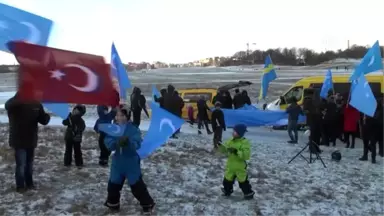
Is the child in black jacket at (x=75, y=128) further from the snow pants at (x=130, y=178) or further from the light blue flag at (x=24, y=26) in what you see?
the light blue flag at (x=24, y=26)

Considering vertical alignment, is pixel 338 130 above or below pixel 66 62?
below

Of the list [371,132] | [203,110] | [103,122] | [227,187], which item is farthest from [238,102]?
[227,187]

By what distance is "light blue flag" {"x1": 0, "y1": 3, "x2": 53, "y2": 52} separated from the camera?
20.7ft

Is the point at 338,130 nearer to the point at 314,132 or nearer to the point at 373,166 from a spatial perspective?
the point at 314,132

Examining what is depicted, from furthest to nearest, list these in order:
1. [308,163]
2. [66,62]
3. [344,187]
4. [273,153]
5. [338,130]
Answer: [338,130] → [273,153] → [308,163] → [344,187] → [66,62]

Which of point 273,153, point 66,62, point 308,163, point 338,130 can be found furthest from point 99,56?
point 338,130

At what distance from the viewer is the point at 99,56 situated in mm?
5758

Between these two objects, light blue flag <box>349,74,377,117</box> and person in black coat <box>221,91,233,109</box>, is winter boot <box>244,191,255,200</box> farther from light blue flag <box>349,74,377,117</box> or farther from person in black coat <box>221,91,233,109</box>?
person in black coat <box>221,91,233,109</box>

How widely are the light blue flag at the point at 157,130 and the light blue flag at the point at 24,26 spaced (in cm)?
205

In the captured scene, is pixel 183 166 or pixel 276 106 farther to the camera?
pixel 276 106

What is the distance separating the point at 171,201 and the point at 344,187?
3.50m

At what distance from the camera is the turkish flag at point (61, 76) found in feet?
18.0

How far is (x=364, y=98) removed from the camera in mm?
11555

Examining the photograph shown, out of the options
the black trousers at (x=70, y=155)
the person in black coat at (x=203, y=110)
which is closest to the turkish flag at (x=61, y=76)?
the black trousers at (x=70, y=155)
